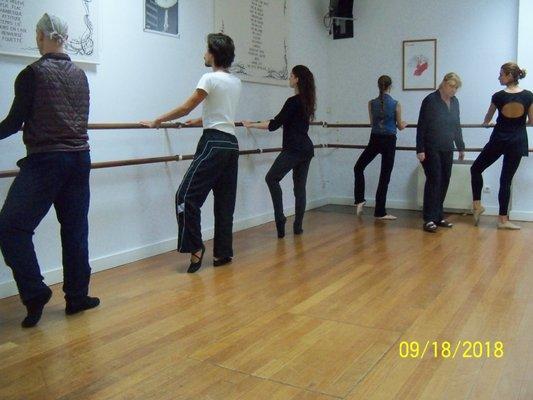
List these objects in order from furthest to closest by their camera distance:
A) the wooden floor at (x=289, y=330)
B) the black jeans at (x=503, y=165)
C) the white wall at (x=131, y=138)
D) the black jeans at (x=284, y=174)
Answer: the black jeans at (x=503, y=165) < the black jeans at (x=284, y=174) < the white wall at (x=131, y=138) < the wooden floor at (x=289, y=330)

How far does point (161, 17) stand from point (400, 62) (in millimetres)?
3136

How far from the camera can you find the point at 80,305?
2.90m

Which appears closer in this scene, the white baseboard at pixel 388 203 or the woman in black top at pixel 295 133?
the woman in black top at pixel 295 133

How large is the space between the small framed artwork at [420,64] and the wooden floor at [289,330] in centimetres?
252

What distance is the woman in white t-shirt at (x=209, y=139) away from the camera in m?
3.56

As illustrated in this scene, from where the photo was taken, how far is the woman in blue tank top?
5516 millimetres

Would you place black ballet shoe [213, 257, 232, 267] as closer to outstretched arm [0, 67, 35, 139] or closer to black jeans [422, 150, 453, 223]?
outstretched arm [0, 67, 35, 139]

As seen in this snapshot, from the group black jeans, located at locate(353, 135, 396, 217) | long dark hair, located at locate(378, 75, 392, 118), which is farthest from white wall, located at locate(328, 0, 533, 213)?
long dark hair, located at locate(378, 75, 392, 118)

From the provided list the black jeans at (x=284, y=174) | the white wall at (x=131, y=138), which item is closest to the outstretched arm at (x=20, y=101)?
the white wall at (x=131, y=138)

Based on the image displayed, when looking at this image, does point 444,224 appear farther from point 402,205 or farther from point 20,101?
point 20,101

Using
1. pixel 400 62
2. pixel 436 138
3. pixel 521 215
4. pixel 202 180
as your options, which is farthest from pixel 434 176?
pixel 202 180

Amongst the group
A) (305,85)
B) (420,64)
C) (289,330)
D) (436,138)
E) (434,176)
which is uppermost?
(420,64)

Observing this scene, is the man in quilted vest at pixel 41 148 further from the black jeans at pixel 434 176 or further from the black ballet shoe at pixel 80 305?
the black jeans at pixel 434 176
